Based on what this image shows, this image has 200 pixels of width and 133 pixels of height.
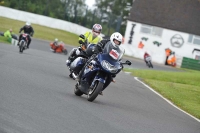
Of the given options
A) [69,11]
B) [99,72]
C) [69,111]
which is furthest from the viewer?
[69,11]

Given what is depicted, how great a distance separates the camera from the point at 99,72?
1462 centimetres

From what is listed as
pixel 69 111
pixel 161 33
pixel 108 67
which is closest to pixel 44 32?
pixel 161 33

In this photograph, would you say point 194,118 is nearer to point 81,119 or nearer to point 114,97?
point 114,97

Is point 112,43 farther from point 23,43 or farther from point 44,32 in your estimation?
point 44,32

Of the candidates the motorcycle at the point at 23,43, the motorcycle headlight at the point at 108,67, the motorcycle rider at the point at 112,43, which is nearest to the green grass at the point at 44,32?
the motorcycle at the point at 23,43

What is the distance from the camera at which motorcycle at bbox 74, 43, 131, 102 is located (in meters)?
14.4

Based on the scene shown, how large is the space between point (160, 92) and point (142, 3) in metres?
53.2

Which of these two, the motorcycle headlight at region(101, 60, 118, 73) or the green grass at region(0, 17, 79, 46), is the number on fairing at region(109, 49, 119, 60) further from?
the green grass at region(0, 17, 79, 46)

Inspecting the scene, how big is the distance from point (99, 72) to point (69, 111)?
311cm

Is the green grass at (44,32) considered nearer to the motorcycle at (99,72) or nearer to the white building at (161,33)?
the white building at (161,33)

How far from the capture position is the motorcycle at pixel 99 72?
14.4 meters

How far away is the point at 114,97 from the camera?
57.8ft

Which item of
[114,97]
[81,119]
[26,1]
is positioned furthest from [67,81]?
[26,1]

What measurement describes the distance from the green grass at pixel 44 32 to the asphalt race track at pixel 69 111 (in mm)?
40780
